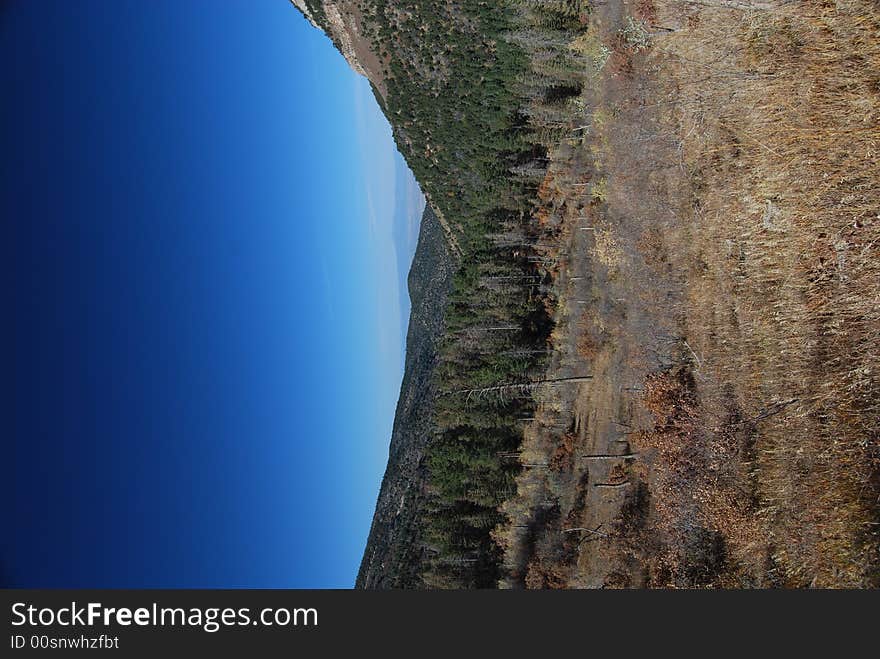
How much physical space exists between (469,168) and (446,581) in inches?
652

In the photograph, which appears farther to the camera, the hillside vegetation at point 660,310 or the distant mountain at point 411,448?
the distant mountain at point 411,448

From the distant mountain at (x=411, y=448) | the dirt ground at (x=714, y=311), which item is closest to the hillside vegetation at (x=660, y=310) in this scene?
the dirt ground at (x=714, y=311)

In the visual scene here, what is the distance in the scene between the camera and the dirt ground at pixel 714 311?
1399 cm

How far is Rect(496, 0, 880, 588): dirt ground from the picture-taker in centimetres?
1399

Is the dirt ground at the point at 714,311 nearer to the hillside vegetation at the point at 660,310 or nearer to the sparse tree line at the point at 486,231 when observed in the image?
the hillside vegetation at the point at 660,310

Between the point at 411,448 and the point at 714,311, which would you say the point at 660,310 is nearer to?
the point at 714,311

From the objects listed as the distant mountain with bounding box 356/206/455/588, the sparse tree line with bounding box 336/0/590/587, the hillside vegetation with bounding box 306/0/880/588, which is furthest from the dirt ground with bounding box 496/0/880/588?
the distant mountain with bounding box 356/206/455/588

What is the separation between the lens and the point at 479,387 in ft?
70.3

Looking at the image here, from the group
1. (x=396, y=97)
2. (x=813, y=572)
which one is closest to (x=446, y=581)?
(x=813, y=572)

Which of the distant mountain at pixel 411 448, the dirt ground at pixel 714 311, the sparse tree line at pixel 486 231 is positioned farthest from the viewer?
the distant mountain at pixel 411 448

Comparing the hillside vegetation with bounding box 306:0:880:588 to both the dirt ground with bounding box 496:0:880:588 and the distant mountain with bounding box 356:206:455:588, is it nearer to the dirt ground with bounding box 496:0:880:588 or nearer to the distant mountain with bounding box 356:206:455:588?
the dirt ground with bounding box 496:0:880:588

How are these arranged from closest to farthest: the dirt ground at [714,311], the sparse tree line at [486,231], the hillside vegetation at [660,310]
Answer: the dirt ground at [714,311]
the hillside vegetation at [660,310]
the sparse tree line at [486,231]

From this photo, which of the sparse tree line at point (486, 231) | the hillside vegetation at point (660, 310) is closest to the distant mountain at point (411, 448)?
the hillside vegetation at point (660, 310)

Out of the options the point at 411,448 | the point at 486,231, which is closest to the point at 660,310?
the point at 486,231
